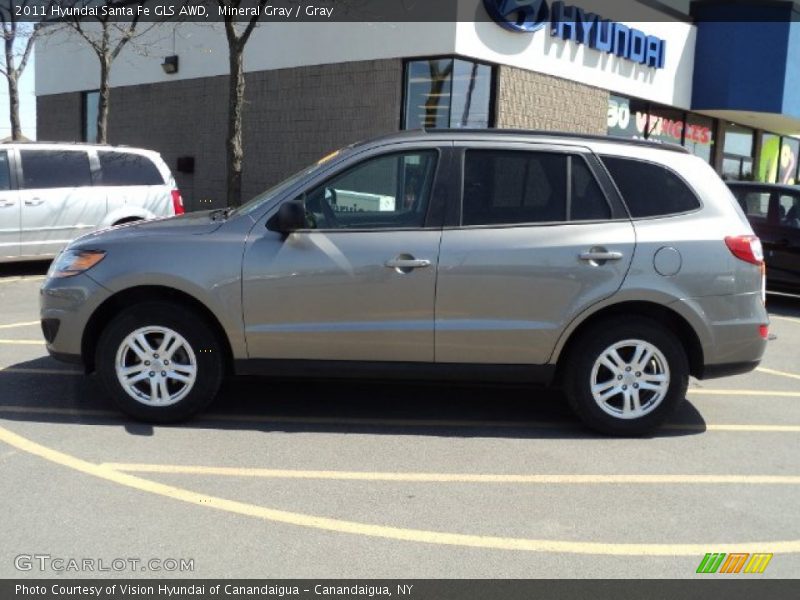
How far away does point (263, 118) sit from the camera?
1717cm

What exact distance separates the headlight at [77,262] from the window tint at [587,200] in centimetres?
299

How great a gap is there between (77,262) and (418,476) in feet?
8.32

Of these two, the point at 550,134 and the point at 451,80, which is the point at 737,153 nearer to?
the point at 451,80

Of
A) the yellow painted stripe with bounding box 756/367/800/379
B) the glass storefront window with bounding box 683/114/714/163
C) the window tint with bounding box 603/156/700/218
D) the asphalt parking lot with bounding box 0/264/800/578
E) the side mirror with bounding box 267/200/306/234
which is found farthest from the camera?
the glass storefront window with bounding box 683/114/714/163

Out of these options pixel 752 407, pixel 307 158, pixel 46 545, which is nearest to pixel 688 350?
pixel 752 407

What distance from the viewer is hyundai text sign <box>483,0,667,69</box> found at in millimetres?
14273

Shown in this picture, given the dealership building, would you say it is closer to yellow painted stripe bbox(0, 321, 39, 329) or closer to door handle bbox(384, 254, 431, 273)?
yellow painted stripe bbox(0, 321, 39, 329)

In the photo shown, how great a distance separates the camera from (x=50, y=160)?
10.9 meters

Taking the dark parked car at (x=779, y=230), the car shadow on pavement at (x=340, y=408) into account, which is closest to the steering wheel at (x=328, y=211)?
the car shadow on pavement at (x=340, y=408)

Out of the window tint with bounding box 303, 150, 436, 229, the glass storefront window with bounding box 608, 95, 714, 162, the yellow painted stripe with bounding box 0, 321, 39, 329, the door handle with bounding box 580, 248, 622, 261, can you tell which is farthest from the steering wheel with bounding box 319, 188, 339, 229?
the glass storefront window with bounding box 608, 95, 714, 162

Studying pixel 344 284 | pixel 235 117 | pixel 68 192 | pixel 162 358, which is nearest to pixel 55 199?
pixel 68 192

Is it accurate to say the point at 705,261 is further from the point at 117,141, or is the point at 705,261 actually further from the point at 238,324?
the point at 117,141

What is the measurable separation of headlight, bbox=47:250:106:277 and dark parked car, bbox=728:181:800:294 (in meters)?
8.57

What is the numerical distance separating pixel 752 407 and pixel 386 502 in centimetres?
342
